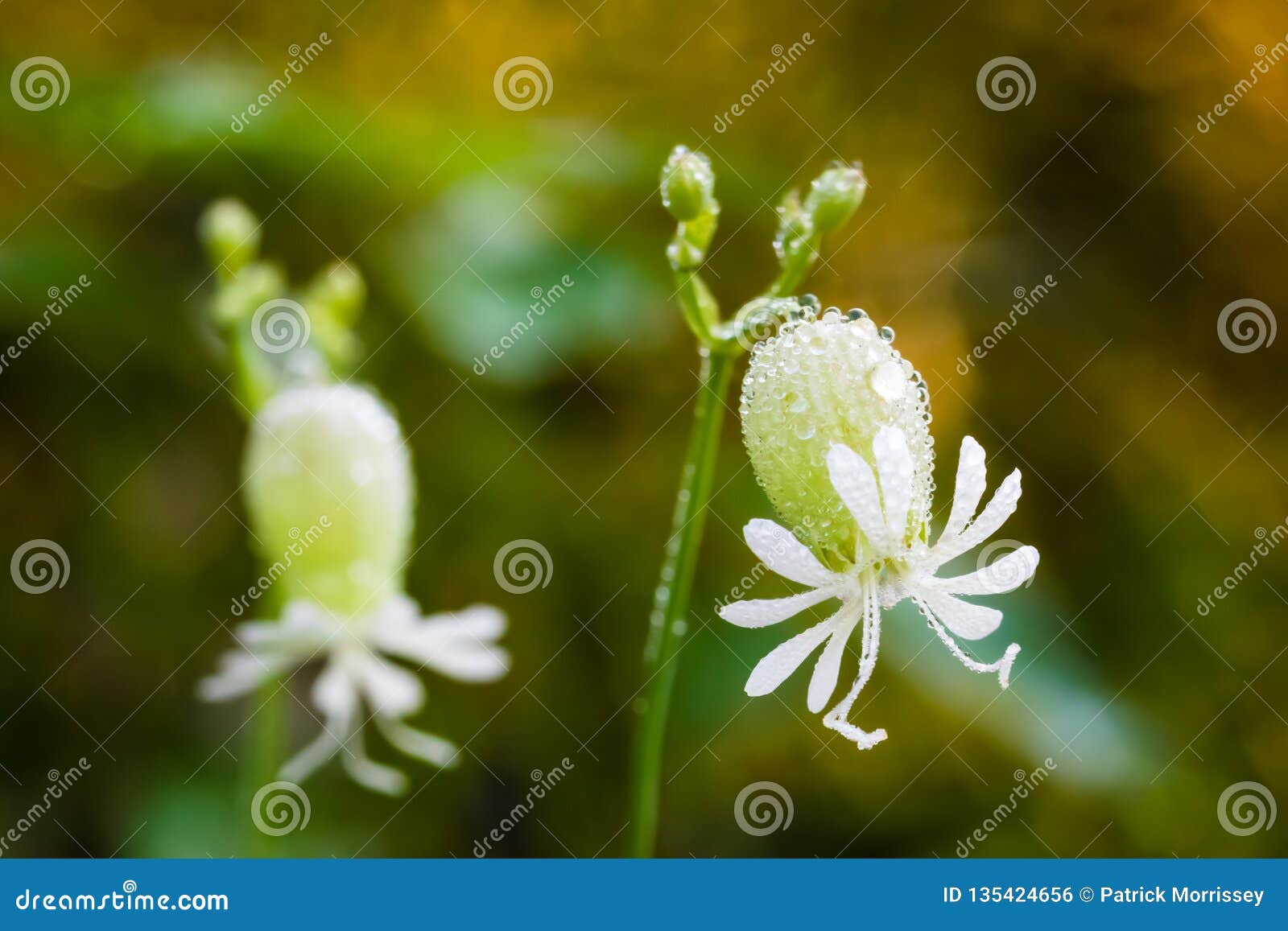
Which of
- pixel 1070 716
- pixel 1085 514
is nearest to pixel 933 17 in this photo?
pixel 1085 514

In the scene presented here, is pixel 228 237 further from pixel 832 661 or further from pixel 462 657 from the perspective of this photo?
pixel 832 661

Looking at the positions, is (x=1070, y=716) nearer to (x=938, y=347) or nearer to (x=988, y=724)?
(x=988, y=724)

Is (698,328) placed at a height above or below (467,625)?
above

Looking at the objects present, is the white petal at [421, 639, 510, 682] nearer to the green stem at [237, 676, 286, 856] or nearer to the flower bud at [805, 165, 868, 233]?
the green stem at [237, 676, 286, 856]

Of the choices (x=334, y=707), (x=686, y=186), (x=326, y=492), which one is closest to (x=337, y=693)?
(x=334, y=707)

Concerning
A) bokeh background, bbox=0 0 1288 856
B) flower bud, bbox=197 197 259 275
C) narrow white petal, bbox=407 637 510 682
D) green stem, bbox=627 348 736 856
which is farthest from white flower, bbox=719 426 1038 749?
flower bud, bbox=197 197 259 275

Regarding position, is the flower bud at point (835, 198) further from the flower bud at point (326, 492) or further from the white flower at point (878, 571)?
the flower bud at point (326, 492)
